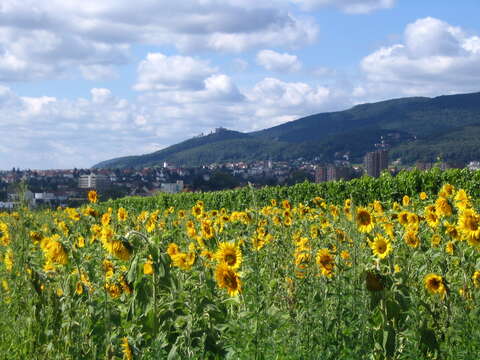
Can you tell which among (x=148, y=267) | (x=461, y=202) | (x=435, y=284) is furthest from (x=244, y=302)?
(x=461, y=202)

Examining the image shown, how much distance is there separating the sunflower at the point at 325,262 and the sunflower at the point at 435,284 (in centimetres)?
65

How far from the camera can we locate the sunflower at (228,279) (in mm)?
3791

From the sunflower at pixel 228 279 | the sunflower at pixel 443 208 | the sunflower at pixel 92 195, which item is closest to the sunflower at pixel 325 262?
the sunflower at pixel 228 279

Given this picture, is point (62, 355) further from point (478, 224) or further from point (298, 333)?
point (478, 224)

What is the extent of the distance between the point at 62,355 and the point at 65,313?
26cm

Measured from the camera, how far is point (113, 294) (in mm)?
4383

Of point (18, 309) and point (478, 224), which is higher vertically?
point (478, 224)

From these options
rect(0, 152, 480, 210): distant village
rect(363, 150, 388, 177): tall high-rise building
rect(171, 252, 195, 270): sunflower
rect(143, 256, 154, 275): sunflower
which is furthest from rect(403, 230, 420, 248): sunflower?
rect(363, 150, 388, 177): tall high-rise building

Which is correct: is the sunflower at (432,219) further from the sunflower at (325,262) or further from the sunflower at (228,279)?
the sunflower at (228,279)

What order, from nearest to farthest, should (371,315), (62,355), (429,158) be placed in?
1. (62,355)
2. (371,315)
3. (429,158)

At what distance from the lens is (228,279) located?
150 inches

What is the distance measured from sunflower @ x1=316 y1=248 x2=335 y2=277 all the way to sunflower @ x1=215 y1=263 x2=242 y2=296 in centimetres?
87

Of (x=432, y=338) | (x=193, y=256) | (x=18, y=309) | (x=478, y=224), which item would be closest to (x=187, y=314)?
(x=193, y=256)

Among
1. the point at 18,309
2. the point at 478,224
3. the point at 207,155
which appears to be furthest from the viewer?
the point at 207,155
